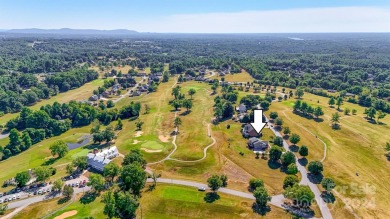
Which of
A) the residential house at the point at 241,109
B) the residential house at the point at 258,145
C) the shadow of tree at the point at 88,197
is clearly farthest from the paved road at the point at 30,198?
the residential house at the point at 241,109

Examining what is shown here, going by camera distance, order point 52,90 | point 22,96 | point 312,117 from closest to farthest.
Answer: point 312,117 → point 22,96 → point 52,90

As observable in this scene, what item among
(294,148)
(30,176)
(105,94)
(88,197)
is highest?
(105,94)

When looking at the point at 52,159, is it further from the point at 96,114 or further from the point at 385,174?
the point at 385,174

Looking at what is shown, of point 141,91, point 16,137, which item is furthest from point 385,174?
point 141,91

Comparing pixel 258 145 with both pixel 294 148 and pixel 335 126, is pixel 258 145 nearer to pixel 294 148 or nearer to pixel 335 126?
pixel 294 148

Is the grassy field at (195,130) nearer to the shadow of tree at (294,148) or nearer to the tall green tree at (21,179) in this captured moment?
the shadow of tree at (294,148)

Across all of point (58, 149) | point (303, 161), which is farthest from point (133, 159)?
point (303, 161)

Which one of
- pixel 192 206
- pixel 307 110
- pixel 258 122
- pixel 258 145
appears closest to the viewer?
pixel 192 206
